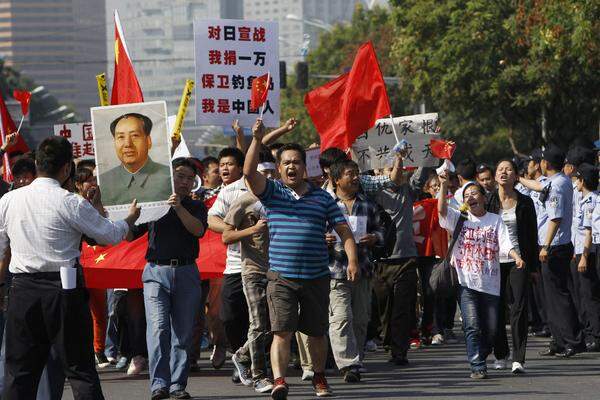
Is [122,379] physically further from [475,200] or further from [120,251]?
[475,200]

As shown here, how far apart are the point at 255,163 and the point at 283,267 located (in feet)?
2.95

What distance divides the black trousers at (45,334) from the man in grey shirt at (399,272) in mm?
5044

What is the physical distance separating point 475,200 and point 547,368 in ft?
6.06

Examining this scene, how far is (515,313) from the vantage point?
12492 mm

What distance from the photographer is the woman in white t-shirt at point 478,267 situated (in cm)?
1209

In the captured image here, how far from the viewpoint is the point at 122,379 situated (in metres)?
12.8

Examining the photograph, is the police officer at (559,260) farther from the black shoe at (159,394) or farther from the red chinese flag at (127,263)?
the black shoe at (159,394)

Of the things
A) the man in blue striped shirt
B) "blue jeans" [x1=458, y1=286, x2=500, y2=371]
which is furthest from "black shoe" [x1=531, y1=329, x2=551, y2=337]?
the man in blue striped shirt

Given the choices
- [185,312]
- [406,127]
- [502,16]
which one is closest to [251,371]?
[185,312]

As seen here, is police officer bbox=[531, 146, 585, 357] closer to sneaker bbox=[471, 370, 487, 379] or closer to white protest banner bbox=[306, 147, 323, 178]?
sneaker bbox=[471, 370, 487, 379]

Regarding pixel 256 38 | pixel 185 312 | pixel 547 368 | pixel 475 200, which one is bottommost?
pixel 547 368

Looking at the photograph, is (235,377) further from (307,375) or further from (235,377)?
(307,375)

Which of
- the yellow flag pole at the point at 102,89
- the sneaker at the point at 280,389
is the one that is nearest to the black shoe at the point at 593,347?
the sneaker at the point at 280,389

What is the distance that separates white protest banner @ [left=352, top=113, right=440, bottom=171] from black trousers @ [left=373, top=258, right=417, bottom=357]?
0.98 m
